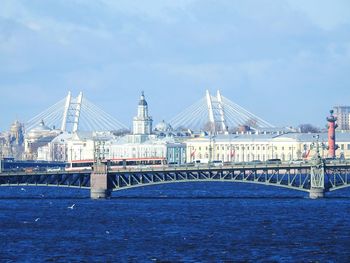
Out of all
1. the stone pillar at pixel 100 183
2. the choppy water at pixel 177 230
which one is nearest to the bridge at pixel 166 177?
the stone pillar at pixel 100 183

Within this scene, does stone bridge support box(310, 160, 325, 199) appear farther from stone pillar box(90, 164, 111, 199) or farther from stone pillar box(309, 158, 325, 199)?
stone pillar box(90, 164, 111, 199)

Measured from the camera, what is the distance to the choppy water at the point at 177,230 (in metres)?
70.1

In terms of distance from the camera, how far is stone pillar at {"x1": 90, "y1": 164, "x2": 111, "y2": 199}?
386ft

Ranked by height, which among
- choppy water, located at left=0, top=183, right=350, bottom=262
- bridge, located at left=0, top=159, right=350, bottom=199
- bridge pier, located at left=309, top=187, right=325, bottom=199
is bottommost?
choppy water, located at left=0, top=183, right=350, bottom=262

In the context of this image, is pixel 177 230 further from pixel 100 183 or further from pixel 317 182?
pixel 100 183

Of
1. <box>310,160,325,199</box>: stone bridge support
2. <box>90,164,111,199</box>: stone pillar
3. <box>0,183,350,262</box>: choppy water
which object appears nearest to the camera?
<box>0,183,350,262</box>: choppy water

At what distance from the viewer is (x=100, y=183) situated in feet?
387

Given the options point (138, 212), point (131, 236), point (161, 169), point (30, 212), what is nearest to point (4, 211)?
point (30, 212)

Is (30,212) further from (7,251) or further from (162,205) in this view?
(7,251)

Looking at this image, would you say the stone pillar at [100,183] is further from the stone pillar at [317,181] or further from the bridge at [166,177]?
the stone pillar at [317,181]

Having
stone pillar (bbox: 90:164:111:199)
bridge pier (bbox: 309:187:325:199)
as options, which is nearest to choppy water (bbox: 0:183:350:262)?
bridge pier (bbox: 309:187:325:199)

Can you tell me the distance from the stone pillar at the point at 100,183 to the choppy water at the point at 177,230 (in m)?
1.15

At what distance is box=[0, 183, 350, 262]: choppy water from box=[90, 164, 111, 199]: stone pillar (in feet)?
3.78

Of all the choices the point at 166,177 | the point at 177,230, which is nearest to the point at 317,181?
the point at 166,177
